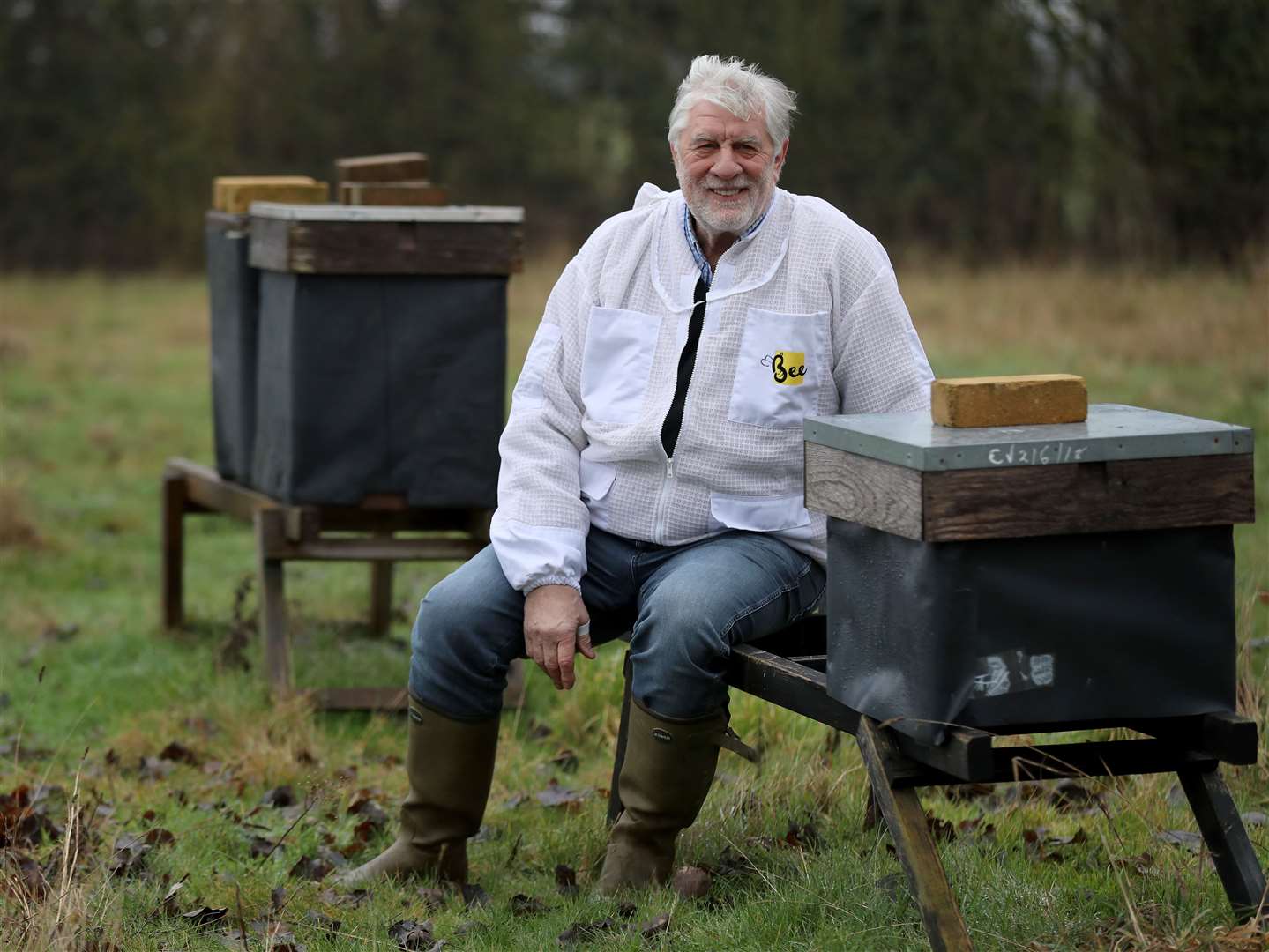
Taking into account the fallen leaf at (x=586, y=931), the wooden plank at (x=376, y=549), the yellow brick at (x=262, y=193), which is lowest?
the fallen leaf at (x=586, y=931)

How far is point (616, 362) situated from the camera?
3.57 meters

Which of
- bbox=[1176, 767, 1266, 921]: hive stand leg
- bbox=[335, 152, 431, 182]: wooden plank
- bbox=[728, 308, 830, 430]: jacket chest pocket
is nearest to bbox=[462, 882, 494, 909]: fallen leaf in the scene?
bbox=[728, 308, 830, 430]: jacket chest pocket

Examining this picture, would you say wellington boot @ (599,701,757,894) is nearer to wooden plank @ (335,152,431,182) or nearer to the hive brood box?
the hive brood box

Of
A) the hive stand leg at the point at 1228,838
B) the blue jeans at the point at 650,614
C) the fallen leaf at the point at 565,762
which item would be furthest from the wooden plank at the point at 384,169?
the hive stand leg at the point at 1228,838

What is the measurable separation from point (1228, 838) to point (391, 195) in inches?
127

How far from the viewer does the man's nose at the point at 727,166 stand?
349cm

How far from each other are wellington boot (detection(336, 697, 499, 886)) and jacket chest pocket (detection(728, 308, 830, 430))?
33.5 inches

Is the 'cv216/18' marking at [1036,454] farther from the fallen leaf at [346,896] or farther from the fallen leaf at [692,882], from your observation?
the fallen leaf at [346,896]

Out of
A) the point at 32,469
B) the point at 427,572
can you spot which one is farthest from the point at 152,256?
the point at 427,572

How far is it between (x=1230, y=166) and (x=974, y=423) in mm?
11858

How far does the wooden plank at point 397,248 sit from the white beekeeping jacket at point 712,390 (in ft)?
4.59

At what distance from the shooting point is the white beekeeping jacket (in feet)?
11.4

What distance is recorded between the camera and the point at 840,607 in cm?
290

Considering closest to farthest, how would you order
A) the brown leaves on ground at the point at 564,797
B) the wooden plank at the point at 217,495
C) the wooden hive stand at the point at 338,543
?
the brown leaves on ground at the point at 564,797 < the wooden hive stand at the point at 338,543 < the wooden plank at the point at 217,495
